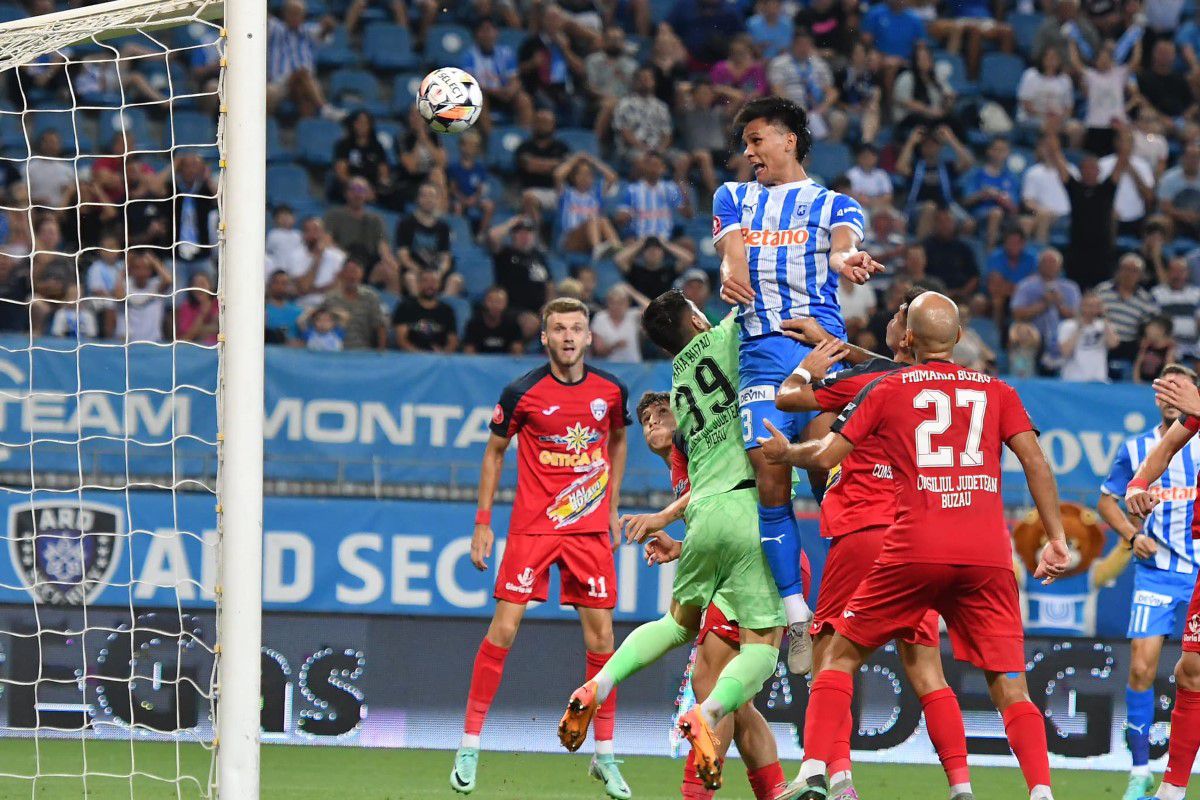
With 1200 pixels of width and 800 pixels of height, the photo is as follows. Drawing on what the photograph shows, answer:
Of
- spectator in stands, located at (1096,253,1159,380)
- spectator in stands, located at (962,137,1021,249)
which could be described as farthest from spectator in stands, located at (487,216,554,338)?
spectator in stands, located at (1096,253,1159,380)

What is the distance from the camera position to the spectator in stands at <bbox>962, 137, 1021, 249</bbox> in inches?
609

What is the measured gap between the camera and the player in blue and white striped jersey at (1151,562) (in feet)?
28.7

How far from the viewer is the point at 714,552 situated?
6594 mm

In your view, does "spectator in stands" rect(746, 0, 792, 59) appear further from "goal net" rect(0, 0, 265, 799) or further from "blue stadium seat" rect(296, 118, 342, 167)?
"goal net" rect(0, 0, 265, 799)

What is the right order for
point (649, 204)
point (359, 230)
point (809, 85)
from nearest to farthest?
point (359, 230) < point (649, 204) < point (809, 85)

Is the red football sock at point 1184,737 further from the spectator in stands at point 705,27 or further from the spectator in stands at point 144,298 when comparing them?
the spectator in stands at point 705,27

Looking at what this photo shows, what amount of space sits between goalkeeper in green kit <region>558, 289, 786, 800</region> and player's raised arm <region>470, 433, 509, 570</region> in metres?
1.71

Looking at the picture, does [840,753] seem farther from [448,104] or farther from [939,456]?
[448,104]

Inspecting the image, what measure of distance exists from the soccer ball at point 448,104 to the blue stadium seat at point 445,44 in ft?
24.7

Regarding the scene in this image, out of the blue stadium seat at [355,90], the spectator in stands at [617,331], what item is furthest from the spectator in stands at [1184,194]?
the blue stadium seat at [355,90]

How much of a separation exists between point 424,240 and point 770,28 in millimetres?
4749

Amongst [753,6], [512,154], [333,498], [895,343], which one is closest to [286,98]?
[512,154]

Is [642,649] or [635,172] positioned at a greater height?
[635,172]

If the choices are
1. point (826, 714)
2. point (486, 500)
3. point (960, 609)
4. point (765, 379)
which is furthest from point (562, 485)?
point (960, 609)
